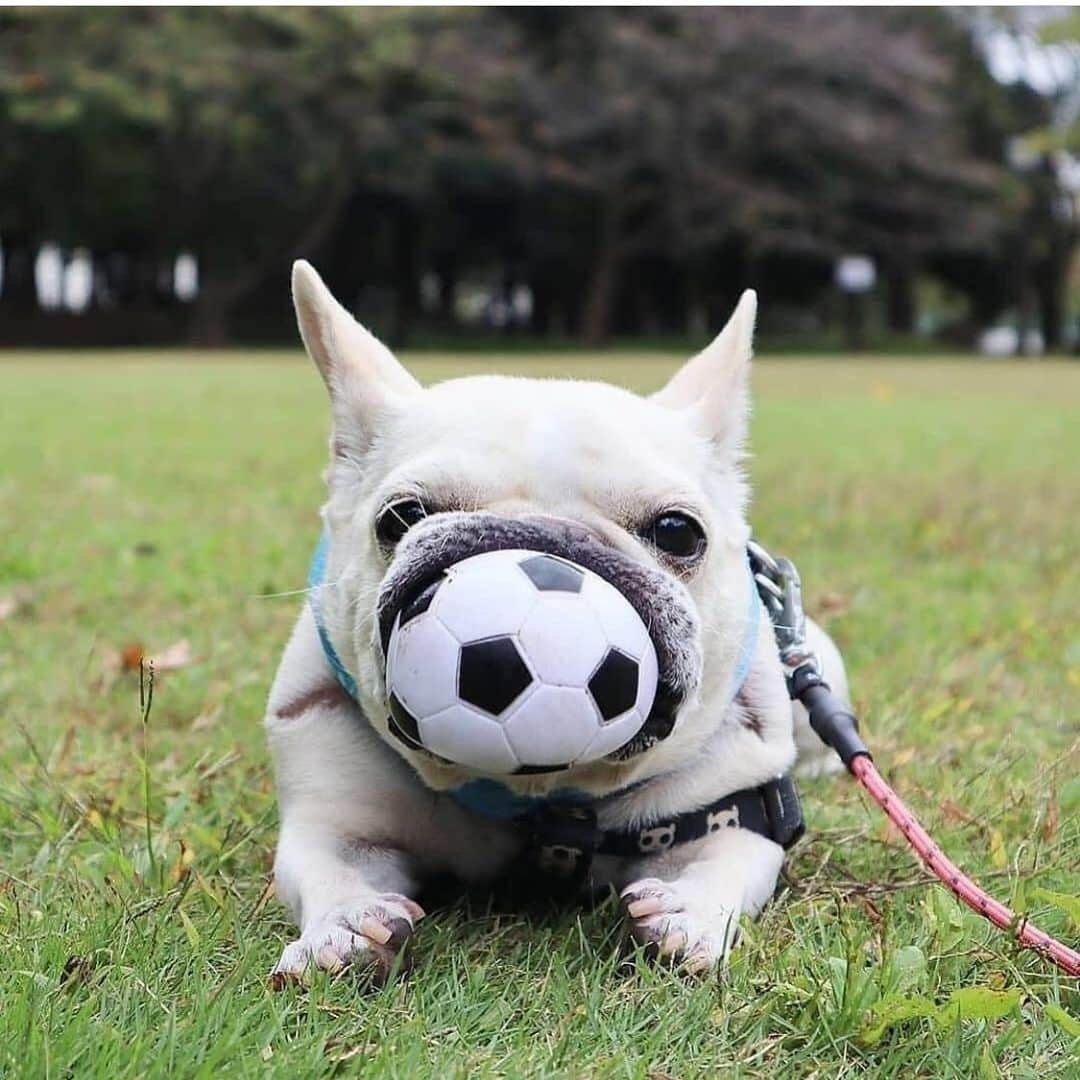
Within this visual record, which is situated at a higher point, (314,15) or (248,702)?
(314,15)

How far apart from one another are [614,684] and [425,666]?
0.84 feet

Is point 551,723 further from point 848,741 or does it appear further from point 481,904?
point 848,741

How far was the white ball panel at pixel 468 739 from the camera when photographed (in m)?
1.91

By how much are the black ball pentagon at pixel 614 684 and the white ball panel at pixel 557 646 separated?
17mm

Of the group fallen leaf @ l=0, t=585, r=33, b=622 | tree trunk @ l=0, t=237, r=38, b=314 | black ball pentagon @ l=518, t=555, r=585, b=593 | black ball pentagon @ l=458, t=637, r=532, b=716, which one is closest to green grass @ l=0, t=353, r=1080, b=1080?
fallen leaf @ l=0, t=585, r=33, b=622

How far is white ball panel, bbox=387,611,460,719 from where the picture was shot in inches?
74.6

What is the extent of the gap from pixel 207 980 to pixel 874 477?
7.07 meters

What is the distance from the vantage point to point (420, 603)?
6.43 feet

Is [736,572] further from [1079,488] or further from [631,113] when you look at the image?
[631,113]

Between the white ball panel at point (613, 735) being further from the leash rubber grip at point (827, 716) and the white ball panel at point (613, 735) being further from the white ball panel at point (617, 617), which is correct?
the leash rubber grip at point (827, 716)

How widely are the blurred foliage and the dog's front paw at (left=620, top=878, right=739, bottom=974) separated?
3139 centimetres

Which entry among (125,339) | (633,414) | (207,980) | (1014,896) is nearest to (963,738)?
(1014,896)

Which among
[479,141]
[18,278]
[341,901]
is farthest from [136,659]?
[18,278]

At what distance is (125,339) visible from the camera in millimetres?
38000
